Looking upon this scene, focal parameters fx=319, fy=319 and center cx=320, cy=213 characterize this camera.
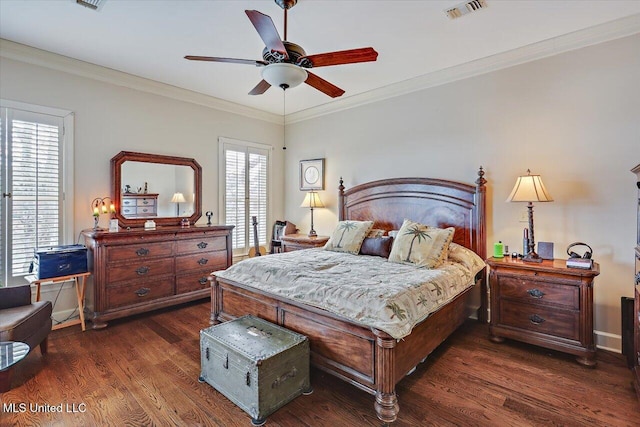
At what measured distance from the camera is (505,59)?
3.37 meters

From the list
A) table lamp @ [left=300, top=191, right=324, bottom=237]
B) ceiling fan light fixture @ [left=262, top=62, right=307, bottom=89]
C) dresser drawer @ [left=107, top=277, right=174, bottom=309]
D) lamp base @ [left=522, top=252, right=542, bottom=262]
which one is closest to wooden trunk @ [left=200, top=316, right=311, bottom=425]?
dresser drawer @ [left=107, top=277, right=174, bottom=309]

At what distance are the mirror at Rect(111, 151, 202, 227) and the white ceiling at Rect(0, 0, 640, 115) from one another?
1129mm

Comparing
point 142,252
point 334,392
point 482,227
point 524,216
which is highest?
point 524,216

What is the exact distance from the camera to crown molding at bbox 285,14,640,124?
280 cm

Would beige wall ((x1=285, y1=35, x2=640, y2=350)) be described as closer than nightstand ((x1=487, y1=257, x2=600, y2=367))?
No

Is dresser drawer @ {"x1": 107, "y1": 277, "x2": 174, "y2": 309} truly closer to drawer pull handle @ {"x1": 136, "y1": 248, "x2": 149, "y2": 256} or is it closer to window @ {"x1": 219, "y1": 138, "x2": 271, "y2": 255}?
drawer pull handle @ {"x1": 136, "y1": 248, "x2": 149, "y2": 256}

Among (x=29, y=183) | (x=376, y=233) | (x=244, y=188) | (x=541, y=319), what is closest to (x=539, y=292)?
(x=541, y=319)

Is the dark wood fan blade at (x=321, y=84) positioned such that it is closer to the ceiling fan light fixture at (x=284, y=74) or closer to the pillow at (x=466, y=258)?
the ceiling fan light fixture at (x=284, y=74)

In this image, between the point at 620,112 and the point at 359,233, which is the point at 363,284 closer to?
the point at 359,233

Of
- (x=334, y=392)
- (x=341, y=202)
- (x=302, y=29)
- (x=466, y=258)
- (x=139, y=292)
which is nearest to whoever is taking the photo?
(x=334, y=392)

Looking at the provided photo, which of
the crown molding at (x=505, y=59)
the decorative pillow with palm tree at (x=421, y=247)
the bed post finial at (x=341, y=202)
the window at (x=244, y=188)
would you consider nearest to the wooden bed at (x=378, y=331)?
the bed post finial at (x=341, y=202)

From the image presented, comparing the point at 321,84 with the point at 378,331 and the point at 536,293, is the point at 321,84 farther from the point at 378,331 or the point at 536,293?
the point at 536,293

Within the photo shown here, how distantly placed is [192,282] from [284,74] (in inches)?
118

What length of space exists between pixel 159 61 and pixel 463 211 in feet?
12.5
